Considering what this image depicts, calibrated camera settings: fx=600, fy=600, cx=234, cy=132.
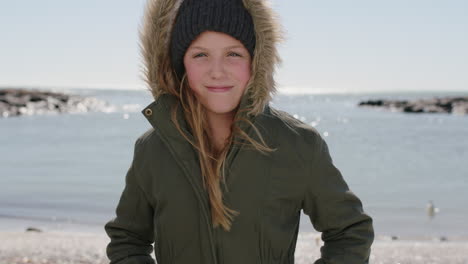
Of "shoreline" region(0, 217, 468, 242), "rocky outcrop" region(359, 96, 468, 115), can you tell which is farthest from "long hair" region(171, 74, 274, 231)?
"rocky outcrop" region(359, 96, 468, 115)

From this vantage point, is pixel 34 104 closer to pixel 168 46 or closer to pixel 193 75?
pixel 168 46

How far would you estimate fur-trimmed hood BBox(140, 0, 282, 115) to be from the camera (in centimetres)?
192

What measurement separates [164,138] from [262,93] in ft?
1.13

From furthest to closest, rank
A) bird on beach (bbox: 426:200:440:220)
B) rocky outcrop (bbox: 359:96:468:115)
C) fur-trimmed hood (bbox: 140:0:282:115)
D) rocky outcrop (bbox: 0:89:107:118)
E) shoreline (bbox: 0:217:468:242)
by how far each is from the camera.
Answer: rocky outcrop (bbox: 359:96:468:115), rocky outcrop (bbox: 0:89:107:118), bird on beach (bbox: 426:200:440:220), shoreline (bbox: 0:217:468:242), fur-trimmed hood (bbox: 140:0:282:115)

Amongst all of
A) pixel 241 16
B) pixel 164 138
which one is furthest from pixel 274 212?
pixel 241 16

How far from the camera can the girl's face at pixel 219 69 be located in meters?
1.90

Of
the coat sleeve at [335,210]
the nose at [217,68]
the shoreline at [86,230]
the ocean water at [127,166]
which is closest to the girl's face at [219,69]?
the nose at [217,68]

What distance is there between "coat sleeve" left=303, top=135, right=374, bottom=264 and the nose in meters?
0.37

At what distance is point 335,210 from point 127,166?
63.7ft

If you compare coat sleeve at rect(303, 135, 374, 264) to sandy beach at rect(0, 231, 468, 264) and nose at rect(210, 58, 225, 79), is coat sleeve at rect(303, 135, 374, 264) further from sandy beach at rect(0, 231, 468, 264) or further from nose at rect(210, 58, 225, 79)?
sandy beach at rect(0, 231, 468, 264)

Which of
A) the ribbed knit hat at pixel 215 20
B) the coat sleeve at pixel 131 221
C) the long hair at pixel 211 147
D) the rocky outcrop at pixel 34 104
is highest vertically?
the ribbed knit hat at pixel 215 20

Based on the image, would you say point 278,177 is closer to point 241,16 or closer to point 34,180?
point 241,16

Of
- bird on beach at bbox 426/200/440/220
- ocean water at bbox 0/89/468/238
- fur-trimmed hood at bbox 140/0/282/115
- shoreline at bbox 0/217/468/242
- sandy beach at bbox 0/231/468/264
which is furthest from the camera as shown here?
bird on beach at bbox 426/200/440/220

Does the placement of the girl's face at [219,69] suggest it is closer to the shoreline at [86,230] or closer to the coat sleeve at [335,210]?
the coat sleeve at [335,210]
